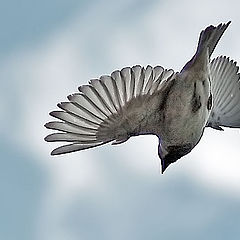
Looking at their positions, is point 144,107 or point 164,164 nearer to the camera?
point 144,107

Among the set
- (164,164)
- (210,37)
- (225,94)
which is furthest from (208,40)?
(164,164)

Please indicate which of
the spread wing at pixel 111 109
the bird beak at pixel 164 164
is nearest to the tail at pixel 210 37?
the spread wing at pixel 111 109

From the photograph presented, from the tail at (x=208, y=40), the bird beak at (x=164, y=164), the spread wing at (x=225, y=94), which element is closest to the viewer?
the tail at (x=208, y=40)

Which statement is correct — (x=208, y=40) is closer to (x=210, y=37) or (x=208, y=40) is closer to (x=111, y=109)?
(x=210, y=37)

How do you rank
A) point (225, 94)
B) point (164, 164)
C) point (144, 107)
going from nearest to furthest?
point (144, 107), point (164, 164), point (225, 94)

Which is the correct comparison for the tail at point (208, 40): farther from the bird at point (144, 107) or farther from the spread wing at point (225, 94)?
the spread wing at point (225, 94)

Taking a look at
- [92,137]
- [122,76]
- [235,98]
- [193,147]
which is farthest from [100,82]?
[235,98]

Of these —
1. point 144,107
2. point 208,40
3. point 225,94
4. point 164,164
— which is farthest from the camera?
point 225,94

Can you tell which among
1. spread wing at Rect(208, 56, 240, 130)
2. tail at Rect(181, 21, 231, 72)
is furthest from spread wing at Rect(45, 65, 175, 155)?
spread wing at Rect(208, 56, 240, 130)
